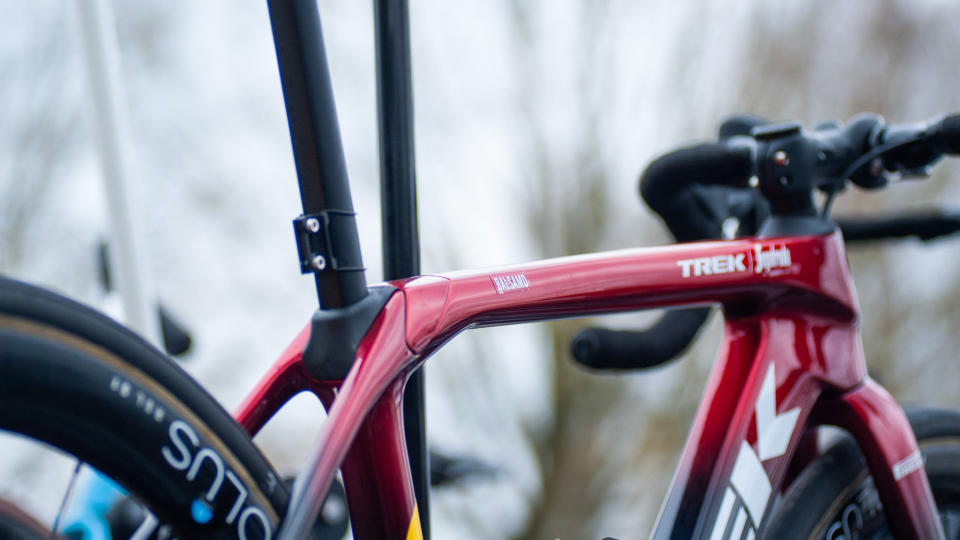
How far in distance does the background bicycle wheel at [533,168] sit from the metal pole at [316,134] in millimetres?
2483

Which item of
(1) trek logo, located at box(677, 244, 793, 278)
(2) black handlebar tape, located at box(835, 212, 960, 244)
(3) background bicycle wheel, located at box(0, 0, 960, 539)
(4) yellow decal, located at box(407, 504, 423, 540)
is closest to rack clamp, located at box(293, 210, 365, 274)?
(4) yellow decal, located at box(407, 504, 423, 540)

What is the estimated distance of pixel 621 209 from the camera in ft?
12.0

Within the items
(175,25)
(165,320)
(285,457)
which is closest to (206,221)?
(175,25)

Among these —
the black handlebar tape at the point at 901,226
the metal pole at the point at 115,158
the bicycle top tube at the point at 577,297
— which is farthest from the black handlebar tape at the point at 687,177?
the metal pole at the point at 115,158

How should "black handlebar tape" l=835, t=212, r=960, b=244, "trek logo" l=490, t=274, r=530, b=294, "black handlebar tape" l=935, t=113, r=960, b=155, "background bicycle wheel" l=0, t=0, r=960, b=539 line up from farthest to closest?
1. "background bicycle wheel" l=0, t=0, r=960, b=539
2. "black handlebar tape" l=835, t=212, r=960, b=244
3. "black handlebar tape" l=935, t=113, r=960, b=155
4. "trek logo" l=490, t=274, r=530, b=294

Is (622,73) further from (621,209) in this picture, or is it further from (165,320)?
(165,320)

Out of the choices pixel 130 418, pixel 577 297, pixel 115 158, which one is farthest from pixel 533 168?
pixel 130 418

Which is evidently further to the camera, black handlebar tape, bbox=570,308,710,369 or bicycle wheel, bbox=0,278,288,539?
black handlebar tape, bbox=570,308,710,369

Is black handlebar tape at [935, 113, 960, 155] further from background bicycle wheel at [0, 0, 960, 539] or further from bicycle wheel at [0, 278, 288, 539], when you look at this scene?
background bicycle wheel at [0, 0, 960, 539]

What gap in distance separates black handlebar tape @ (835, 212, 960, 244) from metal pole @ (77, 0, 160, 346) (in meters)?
0.68

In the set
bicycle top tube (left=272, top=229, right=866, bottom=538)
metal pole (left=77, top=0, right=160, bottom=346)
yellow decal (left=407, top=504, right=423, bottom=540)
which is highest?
metal pole (left=77, top=0, right=160, bottom=346)

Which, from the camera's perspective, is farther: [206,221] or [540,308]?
[206,221]

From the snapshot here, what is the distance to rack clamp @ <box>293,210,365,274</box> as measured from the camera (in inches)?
14.9

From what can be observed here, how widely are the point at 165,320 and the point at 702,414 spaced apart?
63 centimetres
